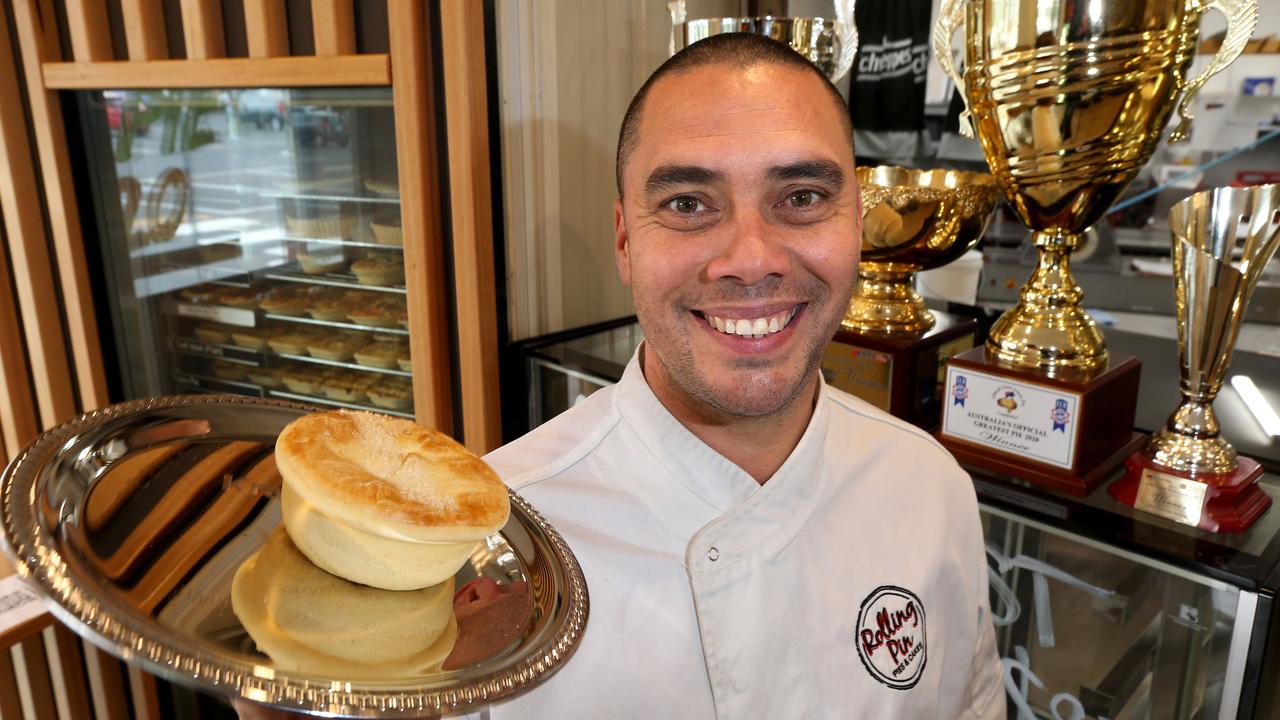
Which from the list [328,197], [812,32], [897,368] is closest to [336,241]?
[328,197]

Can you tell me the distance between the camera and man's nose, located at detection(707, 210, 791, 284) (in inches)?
37.0

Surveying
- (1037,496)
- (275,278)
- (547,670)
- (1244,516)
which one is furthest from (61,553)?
(275,278)

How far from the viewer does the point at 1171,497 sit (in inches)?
42.3

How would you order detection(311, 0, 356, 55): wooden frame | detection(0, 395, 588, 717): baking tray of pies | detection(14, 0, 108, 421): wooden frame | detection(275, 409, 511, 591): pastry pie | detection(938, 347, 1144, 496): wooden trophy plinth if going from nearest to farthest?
detection(0, 395, 588, 717): baking tray of pies → detection(275, 409, 511, 591): pastry pie → detection(938, 347, 1144, 496): wooden trophy plinth → detection(311, 0, 356, 55): wooden frame → detection(14, 0, 108, 421): wooden frame

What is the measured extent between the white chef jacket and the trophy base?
0.21m

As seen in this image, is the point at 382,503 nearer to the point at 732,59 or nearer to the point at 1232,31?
the point at 732,59

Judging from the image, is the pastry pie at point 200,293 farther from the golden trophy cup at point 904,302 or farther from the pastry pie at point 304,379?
the golden trophy cup at point 904,302

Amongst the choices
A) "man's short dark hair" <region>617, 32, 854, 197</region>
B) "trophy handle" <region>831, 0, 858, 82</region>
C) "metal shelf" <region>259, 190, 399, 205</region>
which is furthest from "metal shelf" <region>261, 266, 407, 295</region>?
"man's short dark hair" <region>617, 32, 854, 197</region>

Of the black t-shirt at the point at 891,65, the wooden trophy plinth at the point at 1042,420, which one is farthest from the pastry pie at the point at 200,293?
the black t-shirt at the point at 891,65

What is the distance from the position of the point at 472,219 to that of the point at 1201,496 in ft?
4.80

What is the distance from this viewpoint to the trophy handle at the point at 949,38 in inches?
50.7

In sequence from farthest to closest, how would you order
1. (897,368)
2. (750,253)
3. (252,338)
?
(252,338) < (897,368) < (750,253)

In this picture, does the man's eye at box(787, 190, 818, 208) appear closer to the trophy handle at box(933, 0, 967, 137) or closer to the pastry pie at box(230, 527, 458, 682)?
the trophy handle at box(933, 0, 967, 137)

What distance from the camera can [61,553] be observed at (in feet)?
1.91
